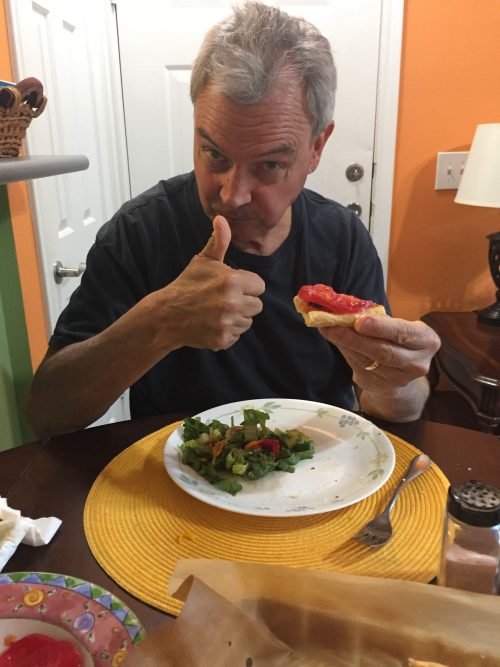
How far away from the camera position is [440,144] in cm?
234

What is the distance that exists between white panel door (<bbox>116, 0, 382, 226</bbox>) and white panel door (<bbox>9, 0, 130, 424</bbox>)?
7 cm

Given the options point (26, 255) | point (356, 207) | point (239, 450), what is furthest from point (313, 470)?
point (356, 207)

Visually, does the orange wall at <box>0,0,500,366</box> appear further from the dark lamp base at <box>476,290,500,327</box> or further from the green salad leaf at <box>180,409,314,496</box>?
the green salad leaf at <box>180,409,314,496</box>

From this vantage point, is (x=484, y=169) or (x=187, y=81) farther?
(x=187, y=81)

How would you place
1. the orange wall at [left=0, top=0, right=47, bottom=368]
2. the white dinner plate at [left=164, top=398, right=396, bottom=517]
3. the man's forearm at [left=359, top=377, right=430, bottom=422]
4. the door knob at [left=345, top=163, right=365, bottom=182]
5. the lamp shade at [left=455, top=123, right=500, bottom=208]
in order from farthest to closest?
the door knob at [left=345, top=163, right=365, bottom=182] → the lamp shade at [left=455, top=123, right=500, bottom=208] → the orange wall at [left=0, top=0, right=47, bottom=368] → the man's forearm at [left=359, top=377, right=430, bottom=422] → the white dinner plate at [left=164, top=398, right=396, bottom=517]

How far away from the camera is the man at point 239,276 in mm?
1004

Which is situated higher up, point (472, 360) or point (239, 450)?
point (239, 450)

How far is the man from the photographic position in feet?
3.29

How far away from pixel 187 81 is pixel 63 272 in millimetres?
1046

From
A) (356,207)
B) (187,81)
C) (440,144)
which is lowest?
(356,207)

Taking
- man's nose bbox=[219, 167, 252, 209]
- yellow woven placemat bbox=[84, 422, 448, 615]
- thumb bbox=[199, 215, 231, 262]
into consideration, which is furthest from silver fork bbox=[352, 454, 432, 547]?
man's nose bbox=[219, 167, 252, 209]

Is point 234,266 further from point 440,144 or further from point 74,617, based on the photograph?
point 440,144

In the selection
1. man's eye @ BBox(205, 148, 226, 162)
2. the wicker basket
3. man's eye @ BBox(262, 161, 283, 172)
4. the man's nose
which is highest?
the wicker basket

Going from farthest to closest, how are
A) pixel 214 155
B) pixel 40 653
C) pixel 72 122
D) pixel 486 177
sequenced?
pixel 486 177, pixel 72 122, pixel 214 155, pixel 40 653
